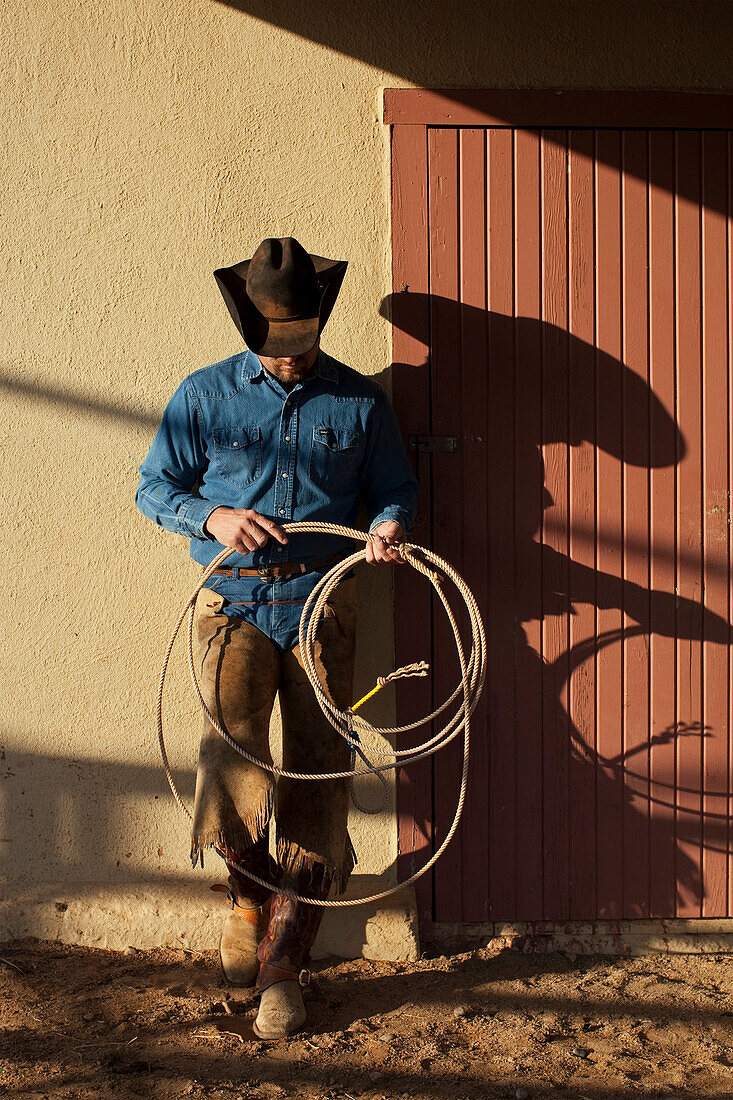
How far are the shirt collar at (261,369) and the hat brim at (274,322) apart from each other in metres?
0.09

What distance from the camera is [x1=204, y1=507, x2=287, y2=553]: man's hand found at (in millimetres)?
2621

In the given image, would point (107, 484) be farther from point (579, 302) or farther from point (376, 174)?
point (579, 302)

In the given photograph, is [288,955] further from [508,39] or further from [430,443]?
[508,39]

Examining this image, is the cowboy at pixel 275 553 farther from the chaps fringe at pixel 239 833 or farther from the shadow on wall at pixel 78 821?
the shadow on wall at pixel 78 821

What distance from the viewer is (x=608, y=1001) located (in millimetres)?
2904

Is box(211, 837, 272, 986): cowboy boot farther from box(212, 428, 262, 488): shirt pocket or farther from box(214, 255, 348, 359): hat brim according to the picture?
box(214, 255, 348, 359): hat brim

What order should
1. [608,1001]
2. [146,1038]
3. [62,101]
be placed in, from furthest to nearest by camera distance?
[62,101], [608,1001], [146,1038]

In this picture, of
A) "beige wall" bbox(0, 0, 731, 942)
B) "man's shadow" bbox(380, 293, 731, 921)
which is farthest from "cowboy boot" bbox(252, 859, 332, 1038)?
"man's shadow" bbox(380, 293, 731, 921)

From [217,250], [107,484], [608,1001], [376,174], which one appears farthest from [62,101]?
[608,1001]

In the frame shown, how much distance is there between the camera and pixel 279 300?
2.66 metres

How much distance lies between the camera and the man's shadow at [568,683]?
3.19 metres

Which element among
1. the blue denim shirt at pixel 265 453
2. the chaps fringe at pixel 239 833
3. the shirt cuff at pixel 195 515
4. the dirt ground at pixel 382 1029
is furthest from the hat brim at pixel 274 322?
the dirt ground at pixel 382 1029

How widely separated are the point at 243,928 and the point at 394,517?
4.50 feet

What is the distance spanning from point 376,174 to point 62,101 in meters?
1.05
